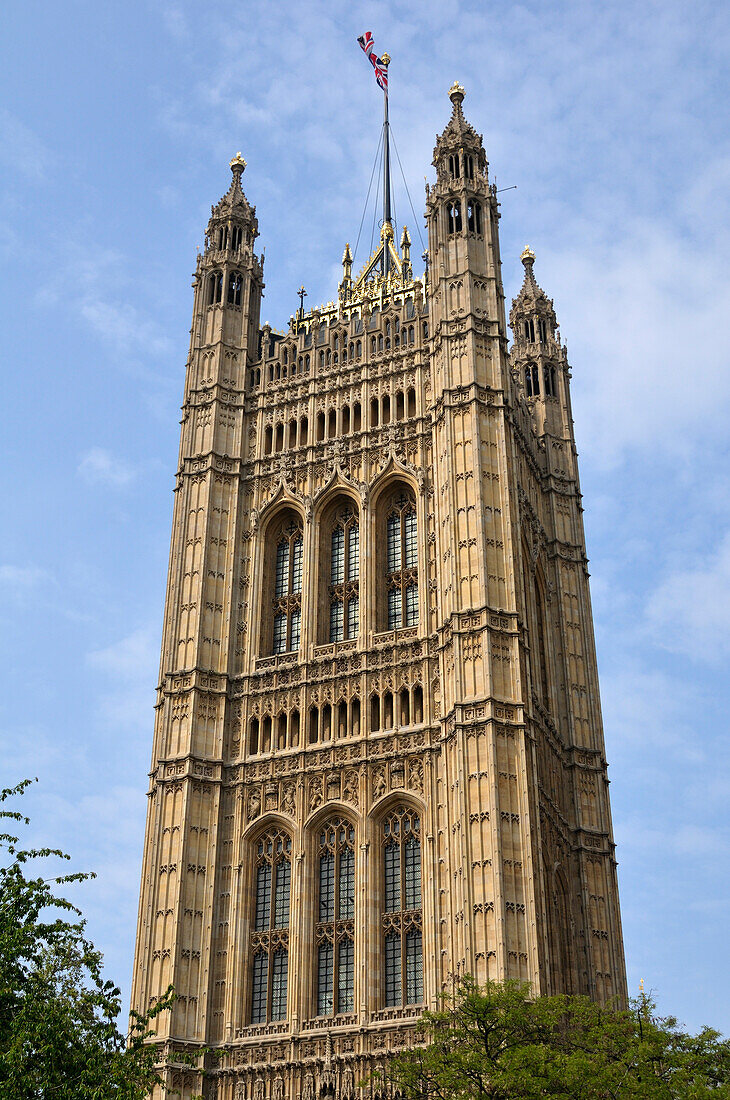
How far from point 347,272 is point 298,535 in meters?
12.7

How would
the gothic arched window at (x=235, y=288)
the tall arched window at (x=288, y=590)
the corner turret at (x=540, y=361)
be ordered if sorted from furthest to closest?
1. the corner turret at (x=540, y=361)
2. the gothic arched window at (x=235, y=288)
3. the tall arched window at (x=288, y=590)

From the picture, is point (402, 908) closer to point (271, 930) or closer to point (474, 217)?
point (271, 930)

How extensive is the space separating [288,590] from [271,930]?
35.5 ft

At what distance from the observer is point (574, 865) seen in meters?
43.6

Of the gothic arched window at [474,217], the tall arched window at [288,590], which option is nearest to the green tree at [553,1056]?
the tall arched window at [288,590]

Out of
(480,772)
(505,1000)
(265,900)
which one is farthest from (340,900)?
(505,1000)

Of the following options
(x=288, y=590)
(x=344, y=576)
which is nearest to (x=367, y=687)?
(x=344, y=576)

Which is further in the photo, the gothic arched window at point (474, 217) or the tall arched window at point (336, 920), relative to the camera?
the gothic arched window at point (474, 217)

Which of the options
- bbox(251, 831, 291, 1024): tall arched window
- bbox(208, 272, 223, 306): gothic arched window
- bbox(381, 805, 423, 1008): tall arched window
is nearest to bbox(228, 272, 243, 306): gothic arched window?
bbox(208, 272, 223, 306): gothic arched window

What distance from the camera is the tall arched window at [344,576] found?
43375mm

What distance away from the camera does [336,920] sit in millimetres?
38312

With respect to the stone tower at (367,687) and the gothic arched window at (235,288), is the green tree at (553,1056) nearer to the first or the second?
the stone tower at (367,687)

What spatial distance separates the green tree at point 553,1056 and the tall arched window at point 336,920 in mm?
7842

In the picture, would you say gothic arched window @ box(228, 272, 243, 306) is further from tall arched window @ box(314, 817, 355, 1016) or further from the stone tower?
tall arched window @ box(314, 817, 355, 1016)
